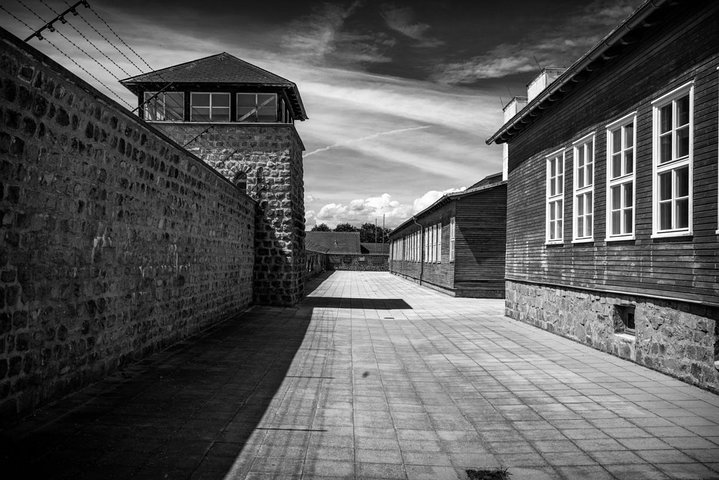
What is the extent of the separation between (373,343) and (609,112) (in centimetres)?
617

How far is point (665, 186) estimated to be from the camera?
8312mm

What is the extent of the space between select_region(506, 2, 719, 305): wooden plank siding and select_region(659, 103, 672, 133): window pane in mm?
208

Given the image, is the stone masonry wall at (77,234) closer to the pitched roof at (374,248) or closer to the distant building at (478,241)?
the distant building at (478,241)

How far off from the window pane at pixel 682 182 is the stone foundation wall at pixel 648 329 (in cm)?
158

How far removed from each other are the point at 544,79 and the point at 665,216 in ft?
39.6

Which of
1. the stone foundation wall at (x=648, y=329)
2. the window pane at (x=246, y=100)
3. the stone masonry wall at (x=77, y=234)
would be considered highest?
the window pane at (x=246, y=100)

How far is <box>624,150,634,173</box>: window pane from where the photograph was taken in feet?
30.9

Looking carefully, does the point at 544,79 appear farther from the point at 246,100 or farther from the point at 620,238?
the point at 620,238

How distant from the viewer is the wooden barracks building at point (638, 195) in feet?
23.8

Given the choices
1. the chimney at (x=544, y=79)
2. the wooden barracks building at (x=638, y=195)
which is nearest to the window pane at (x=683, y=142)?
the wooden barracks building at (x=638, y=195)

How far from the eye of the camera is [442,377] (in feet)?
24.8

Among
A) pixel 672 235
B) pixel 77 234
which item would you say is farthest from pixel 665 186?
pixel 77 234

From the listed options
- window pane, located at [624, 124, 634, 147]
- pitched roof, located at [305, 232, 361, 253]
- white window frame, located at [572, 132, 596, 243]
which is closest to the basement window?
white window frame, located at [572, 132, 596, 243]

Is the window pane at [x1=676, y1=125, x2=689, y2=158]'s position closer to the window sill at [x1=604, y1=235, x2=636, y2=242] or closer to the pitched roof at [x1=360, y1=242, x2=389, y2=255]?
the window sill at [x1=604, y1=235, x2=636, y2=242]
